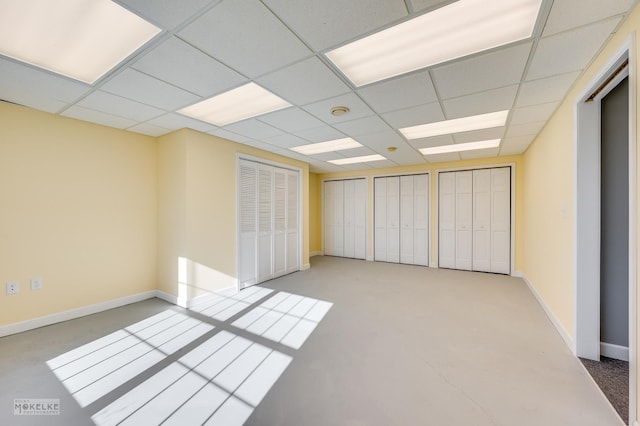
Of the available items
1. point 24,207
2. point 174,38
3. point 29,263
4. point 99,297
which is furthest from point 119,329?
point 174,38

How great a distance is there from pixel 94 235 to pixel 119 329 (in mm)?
1399

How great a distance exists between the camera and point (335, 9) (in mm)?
1521

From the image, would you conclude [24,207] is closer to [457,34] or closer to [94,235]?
[94,235]

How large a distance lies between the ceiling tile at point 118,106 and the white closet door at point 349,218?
5242mm

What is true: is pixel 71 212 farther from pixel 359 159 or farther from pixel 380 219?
pixel 380 219

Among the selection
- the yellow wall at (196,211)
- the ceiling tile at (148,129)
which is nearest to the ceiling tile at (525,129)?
the yellow wall at (196,211)

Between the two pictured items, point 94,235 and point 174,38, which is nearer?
point 174,38

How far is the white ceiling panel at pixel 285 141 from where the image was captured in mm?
4043

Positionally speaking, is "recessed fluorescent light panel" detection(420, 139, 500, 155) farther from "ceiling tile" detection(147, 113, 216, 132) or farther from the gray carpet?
"ceiling tile" detection(147, 113, 216, 132)

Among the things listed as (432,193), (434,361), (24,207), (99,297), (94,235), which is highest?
(432,193)

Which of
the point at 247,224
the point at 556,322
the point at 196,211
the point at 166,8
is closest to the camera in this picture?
the point at 166,8

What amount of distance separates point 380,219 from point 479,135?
11.3 feet

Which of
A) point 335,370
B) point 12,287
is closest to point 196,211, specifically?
point 12,287

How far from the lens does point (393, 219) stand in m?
6.81
